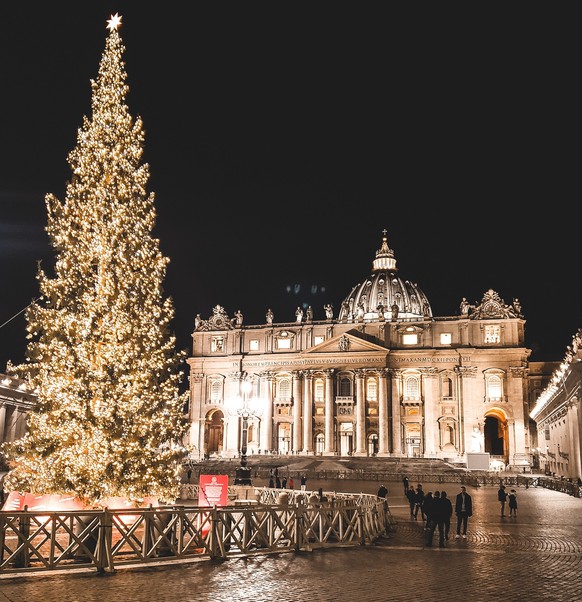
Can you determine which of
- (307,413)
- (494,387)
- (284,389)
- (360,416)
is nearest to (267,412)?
→ (284,389)

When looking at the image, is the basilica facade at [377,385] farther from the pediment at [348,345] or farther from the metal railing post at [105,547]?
the metal railing post at [105,547]

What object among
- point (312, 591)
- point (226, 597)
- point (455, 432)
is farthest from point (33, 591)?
point (455, 432)

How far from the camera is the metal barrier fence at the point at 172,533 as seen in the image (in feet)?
41.9

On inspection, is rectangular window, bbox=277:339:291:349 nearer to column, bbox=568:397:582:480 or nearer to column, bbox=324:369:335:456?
column, bbox=324:369:335:456

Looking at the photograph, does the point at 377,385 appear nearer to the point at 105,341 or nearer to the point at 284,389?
the point at 284,389

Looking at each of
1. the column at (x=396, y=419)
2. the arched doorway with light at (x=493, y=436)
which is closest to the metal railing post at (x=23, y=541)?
the column at (x=396, y=419)

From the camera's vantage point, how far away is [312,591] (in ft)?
37.5

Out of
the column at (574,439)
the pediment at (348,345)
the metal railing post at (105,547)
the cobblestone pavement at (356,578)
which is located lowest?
the cobblestone pavement at (356,578)

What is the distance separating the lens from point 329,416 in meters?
82.1

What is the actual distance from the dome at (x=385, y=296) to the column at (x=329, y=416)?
22.0m

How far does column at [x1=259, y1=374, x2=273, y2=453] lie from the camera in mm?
83562

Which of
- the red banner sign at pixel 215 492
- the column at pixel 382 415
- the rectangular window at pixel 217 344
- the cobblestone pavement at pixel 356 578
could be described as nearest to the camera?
the cobblestone pavement at pixel 356 578

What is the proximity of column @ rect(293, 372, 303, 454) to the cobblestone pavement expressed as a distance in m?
64.7

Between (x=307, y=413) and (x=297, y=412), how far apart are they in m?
1.35
